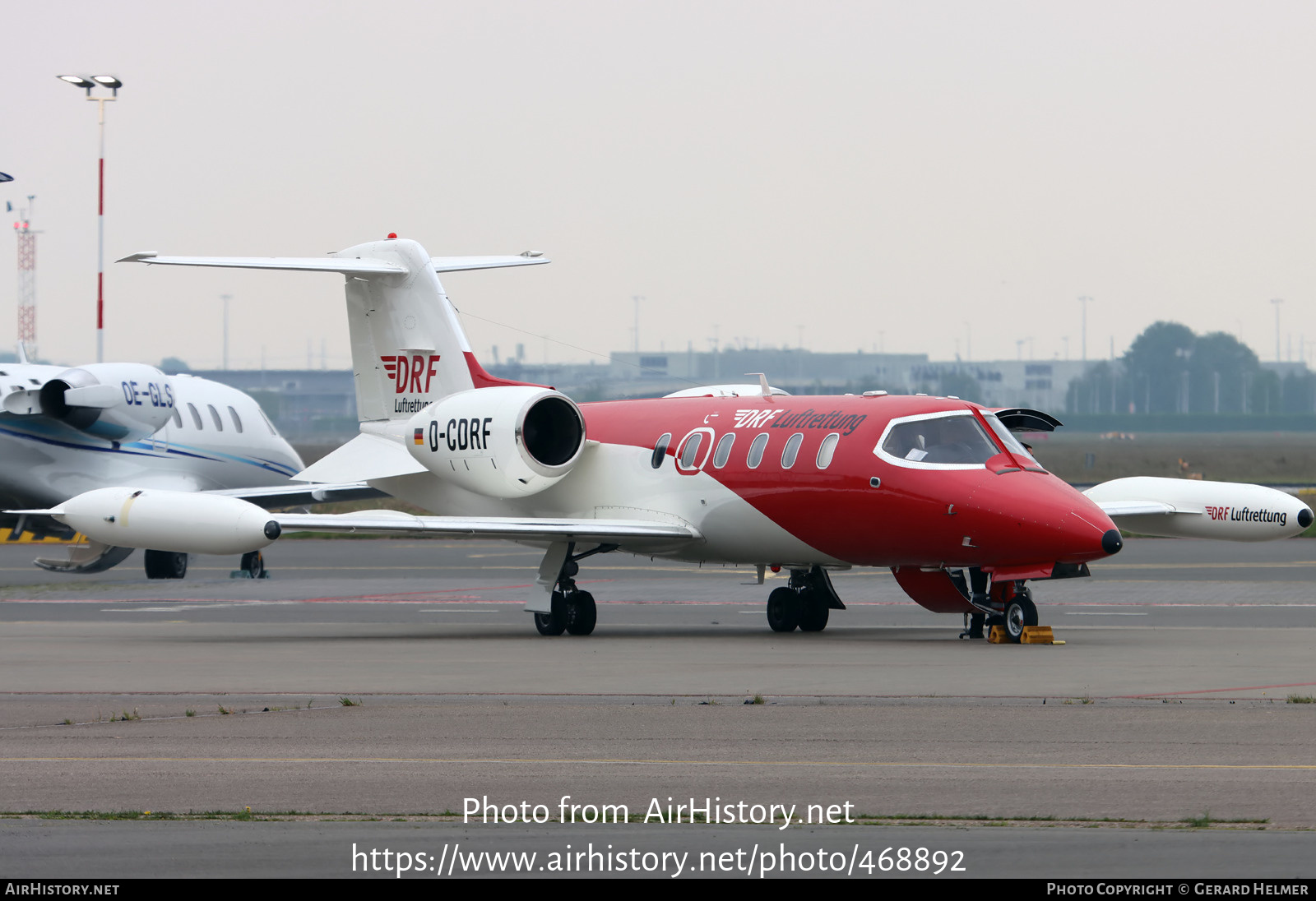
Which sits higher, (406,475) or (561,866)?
(406,475)

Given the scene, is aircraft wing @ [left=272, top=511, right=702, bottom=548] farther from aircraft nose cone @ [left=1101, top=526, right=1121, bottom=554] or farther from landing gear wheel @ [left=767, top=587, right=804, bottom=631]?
aircraft nose cone @ [left=1101, top=526, right=1121, bottom=554]

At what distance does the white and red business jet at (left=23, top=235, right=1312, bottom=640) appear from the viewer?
2120 centimetres

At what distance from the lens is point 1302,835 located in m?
8.64

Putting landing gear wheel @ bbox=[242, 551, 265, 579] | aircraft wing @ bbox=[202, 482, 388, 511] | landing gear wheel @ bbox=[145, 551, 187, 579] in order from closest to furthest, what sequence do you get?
aircraft wing @ bbox=[202, 482, 388, 511] → landing gear wheel @ bbox=[242, 551, 265, 579] → landing gear wheel @ bbox=[145, 551, 187, 579]

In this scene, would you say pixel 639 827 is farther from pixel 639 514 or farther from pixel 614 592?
pixel 614 592

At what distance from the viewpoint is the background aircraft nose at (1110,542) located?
1986 centimetres

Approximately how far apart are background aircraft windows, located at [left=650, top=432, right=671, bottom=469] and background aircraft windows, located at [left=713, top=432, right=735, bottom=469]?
93 centimetres

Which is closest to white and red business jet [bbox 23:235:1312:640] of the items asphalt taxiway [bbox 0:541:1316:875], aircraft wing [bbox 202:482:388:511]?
asphalt taxiway [bbox 0:541:1316:875]

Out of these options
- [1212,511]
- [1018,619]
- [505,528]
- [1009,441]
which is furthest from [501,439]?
[1212,511]
